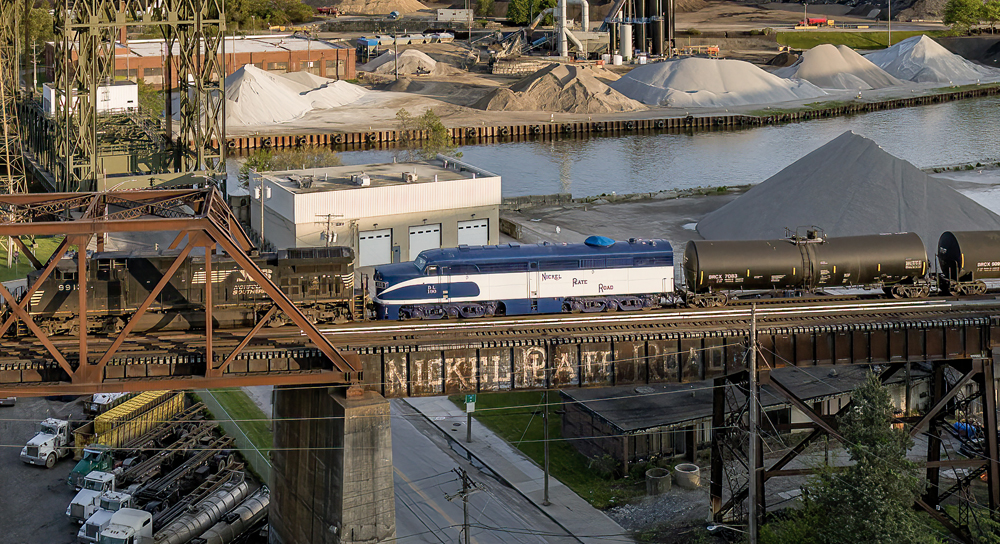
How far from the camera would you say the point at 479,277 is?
49.1 m

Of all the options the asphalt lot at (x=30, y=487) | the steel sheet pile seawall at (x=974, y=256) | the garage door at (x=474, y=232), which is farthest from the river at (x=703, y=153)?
the steel sheet pile seawall at (x=974, y=256)

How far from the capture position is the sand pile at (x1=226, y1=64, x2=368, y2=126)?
147250 mm

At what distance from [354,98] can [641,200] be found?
72621 millimetres

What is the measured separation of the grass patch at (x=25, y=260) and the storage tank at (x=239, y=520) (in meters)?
35.4

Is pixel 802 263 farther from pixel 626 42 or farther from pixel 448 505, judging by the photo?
pixel 626 42

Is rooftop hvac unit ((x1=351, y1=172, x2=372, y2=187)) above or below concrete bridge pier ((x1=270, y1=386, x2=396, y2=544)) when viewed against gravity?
above

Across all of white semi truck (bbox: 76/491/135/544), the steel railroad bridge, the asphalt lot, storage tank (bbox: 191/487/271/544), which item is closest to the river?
the asphalt lot

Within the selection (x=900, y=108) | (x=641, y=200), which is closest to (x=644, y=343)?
(x=641, y=200)

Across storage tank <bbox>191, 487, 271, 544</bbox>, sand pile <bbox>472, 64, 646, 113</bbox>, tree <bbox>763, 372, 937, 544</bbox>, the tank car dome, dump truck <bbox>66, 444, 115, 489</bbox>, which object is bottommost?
storage tank <bbox>191, 487, 271, 544</bbox>

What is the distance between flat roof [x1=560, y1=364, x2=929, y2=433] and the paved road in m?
5.78

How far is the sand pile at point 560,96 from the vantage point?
6319 inches

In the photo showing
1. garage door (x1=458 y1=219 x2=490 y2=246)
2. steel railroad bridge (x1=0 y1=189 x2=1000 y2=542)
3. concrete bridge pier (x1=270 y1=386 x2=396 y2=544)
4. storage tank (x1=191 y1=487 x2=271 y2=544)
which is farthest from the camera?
garage door (x1=458 y1=219 x2=490 y2=246)

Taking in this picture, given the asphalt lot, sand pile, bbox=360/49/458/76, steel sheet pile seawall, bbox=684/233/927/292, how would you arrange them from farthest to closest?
sand pile, bbox=360/49/458/76 → steel sheet pile seawall, bbox=684/233/927/292 → the asphalt lot

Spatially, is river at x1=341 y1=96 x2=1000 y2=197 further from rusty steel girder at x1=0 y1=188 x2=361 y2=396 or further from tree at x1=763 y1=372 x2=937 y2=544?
rusty steel girder at x1=0 y1=188 x2=361 y2=396
